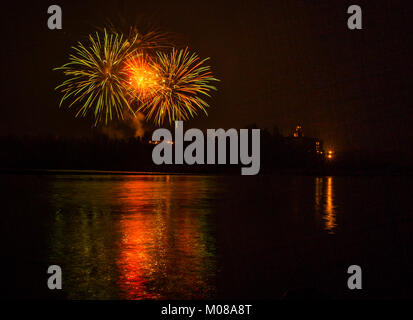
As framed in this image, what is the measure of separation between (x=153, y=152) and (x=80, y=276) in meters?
83.0

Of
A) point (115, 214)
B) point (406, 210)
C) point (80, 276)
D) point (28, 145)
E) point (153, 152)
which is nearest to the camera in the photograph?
point (80, 276)

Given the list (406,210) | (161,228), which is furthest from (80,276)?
(406,210)

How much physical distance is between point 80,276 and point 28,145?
311 ft

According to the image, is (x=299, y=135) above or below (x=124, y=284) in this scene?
above

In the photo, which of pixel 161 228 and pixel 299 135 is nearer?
pixel 161 228

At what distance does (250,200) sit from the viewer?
66.7 ft

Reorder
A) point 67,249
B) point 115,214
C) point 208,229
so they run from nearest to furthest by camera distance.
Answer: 1. point 67,249
2. point 208,229
3. point 115,214

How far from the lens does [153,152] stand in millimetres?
89875
